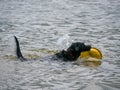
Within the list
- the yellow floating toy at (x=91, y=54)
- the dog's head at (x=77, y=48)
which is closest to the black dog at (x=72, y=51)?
the dog's head at (x=77, y=48)

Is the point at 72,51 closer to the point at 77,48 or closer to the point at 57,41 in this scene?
the point at 77,48

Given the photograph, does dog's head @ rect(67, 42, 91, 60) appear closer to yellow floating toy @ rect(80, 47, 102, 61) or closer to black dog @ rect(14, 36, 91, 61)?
black dog @ rect(14, 36, 91, 61)

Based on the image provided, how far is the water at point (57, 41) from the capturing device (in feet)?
29.1

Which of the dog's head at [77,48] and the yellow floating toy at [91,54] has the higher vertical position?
the dog's head at [77,48]

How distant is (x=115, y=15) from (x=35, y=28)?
5653 millimetres

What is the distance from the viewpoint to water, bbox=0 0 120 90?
888 centimetres

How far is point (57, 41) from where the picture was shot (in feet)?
45.3

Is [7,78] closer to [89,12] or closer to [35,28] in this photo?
[35,28]

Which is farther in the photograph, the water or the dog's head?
Answer: the dog's head

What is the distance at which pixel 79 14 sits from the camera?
2112 centimetres

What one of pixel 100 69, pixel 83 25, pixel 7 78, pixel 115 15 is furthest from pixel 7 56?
pixel 115 15

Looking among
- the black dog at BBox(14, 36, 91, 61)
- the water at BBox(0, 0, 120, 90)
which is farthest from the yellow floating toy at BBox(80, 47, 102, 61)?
the water at BBox(0, 0, 120, 90)

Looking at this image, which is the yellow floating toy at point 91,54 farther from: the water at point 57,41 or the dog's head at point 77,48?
the water at point 57,41

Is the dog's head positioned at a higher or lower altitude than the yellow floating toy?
higher
